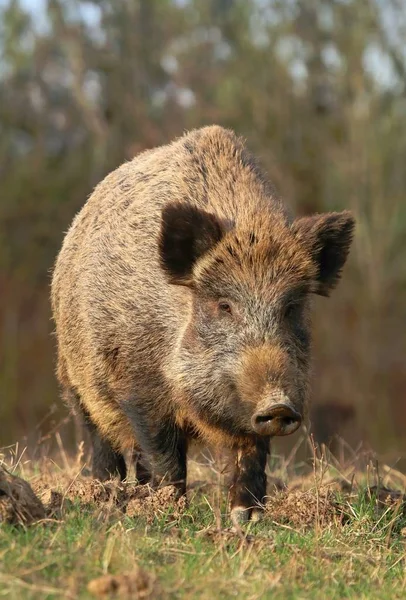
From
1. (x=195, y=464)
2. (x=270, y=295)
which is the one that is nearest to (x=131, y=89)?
(x=195, y=464)

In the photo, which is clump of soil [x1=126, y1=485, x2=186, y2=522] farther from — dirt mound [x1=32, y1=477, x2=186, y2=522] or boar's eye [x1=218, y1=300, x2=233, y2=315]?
boar's eye [x1=218, y1=300, x2=233, y2=315]

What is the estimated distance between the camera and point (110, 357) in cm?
651

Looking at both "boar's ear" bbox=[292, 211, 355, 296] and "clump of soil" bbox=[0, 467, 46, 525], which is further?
"boar's ear" bbox=[292, 211, 355, 296]

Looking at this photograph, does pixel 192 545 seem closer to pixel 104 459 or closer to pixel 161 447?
pixel 161 447

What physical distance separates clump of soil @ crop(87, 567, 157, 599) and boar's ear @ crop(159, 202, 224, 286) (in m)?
2.59

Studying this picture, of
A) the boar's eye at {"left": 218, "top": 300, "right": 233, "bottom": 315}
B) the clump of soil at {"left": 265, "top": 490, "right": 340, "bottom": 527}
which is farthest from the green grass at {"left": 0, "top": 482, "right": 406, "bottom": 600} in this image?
the boar's eye at {"left": 218, "top": 300, "right": 233, "bottom": 315}

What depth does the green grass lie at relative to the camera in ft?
12.5

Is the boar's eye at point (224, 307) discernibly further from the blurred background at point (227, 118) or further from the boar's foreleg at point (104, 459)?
the blurred background at point (227, 118)

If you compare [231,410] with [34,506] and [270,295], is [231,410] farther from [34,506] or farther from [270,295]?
[34,506]

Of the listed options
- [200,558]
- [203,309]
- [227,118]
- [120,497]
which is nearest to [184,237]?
[203,309]

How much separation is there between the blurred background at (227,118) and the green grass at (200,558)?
14.3 meters

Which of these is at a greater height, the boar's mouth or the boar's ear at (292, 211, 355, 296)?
the boar's ear at (292, 211, 355, 296)

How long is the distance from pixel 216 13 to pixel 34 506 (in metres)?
17.5

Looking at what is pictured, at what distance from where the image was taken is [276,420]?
517cm
